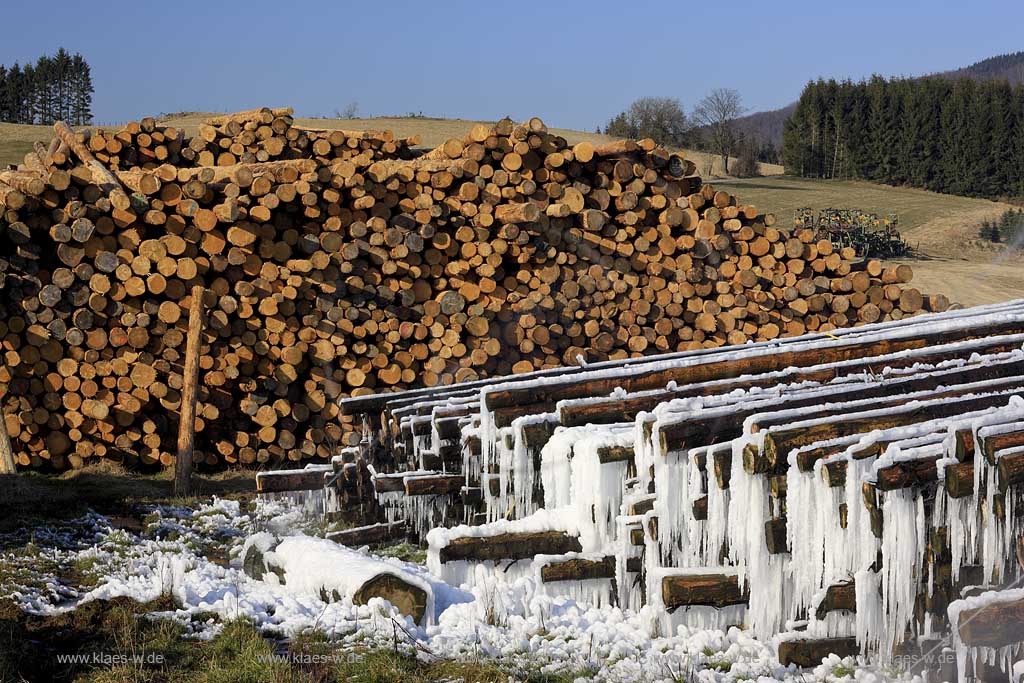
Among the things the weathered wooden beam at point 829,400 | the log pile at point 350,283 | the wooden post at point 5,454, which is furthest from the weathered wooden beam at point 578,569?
the wooden post at point 5,454

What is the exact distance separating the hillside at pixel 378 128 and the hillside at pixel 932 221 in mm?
5190

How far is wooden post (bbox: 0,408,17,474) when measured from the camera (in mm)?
7473

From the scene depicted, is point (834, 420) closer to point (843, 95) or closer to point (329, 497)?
point (329, 497)

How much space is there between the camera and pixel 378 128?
36.3 m

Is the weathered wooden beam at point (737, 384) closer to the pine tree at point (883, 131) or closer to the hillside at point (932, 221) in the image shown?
the hillside at point (932, 221)

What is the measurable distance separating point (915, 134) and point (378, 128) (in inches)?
903

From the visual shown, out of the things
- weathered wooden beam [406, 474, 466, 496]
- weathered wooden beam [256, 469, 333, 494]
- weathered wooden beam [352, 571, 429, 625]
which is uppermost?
weathered wooden beam [406, 474, 466, 496]

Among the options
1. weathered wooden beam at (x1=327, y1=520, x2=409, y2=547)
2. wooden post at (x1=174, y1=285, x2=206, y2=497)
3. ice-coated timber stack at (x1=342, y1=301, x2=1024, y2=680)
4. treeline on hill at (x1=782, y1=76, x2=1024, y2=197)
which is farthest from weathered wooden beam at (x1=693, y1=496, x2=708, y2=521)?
treeline on hill at (x1=782, y1=76, x2=1024, y2=197)

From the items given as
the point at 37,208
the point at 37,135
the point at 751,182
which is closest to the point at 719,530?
the point at 37,208

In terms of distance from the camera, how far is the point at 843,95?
45875mm

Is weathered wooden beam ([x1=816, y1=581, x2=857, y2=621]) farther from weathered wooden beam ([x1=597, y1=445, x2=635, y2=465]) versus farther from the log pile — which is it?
the log pile

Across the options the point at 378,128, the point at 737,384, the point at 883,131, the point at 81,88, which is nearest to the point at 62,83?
Answer: the point at 81,88

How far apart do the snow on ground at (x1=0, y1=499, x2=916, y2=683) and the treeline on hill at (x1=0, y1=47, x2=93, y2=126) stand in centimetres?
4622

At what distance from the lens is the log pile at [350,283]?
26.0 ft
